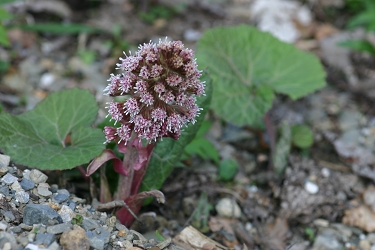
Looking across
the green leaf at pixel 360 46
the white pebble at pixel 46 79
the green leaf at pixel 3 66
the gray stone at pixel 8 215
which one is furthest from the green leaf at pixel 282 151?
the green leaf at pixel 3 66

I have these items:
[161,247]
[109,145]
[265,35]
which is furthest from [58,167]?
[265,35]

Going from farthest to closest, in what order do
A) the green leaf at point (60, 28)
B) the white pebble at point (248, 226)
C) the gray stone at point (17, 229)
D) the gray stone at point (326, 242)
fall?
the green leaf at point (60, 28) < the white pebble at point (248, 226) < the gray stone at point (326, 242) < the gray stone at point (17, 229)

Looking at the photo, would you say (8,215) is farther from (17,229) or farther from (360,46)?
(360,46)

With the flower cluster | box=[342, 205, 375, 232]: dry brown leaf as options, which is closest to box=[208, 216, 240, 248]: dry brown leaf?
box=[342, 205, 375, 232]: dry brown leaf

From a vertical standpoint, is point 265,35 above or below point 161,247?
above

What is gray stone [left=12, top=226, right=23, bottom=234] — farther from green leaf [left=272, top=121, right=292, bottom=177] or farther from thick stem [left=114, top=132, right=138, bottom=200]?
green leaf [left=272, top=121, right=292, bottom=177]

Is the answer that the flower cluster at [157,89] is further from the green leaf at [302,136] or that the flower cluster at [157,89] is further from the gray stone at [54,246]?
the green leaf at [302,136]

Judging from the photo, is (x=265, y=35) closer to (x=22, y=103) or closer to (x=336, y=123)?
(x=336, y=123)

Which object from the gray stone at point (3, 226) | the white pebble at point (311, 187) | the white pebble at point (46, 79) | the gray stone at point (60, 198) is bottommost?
the gray stone at point (3, 226)
